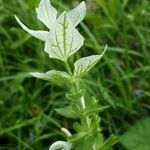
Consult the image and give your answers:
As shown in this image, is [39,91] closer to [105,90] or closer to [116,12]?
[105,90]

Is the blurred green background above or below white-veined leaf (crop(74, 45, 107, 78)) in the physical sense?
below

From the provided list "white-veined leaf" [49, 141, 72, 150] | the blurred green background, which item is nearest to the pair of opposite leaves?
"white-veined leaf" [49, 141, 72, 150]

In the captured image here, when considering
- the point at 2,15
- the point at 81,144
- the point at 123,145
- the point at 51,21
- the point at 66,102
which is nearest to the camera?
the point at 51,21

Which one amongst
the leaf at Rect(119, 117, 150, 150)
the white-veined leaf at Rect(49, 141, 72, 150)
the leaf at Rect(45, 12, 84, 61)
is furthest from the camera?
the leaf at Rect(119, 117, 150, 150)

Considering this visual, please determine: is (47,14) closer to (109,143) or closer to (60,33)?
(60,33)

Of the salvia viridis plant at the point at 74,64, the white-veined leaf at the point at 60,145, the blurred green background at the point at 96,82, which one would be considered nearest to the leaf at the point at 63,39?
the salvia viridis plant at the point at 74,64

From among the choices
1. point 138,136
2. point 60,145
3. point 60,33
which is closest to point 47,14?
point 60,33

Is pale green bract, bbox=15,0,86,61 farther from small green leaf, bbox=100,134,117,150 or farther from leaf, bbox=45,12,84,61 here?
small green leaf, bbox=100,134,117,150

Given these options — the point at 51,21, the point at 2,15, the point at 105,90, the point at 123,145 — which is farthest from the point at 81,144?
the point at 2,15
